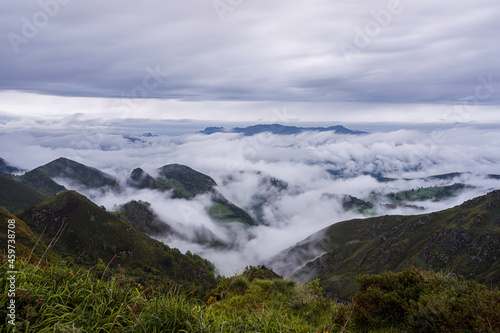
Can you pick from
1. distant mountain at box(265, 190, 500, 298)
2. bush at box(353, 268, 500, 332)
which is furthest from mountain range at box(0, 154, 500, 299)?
bush at box(353, 268, 500, 332)

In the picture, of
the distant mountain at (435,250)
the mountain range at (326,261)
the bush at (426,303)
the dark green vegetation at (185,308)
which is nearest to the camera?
the dark green vegetation at (185,308)

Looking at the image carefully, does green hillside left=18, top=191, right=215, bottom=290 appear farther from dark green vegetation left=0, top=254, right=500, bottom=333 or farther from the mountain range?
dark green vegetation left=0, top=254, right=500, bottom=333

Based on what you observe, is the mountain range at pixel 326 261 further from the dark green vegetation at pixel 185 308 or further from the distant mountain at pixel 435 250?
the dark green vegetation at pixel 185 308

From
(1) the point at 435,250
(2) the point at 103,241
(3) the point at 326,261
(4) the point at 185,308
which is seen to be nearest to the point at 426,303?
(4) the point at 185,308

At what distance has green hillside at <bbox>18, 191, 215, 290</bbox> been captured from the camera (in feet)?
365

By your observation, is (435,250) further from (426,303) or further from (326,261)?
(426,303)

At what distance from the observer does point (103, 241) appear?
11988 centimetres

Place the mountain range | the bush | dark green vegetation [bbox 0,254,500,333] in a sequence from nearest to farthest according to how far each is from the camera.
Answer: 1. dark green vegetation [bbox 0,254,500,333]
2. the bush
3. the mountain range

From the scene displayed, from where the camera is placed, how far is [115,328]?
5.25 meters

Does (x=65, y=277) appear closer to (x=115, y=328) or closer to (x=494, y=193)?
(x=115, y=328)

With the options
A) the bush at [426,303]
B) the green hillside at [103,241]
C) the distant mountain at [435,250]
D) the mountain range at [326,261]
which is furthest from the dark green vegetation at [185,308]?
the distant mountain at [435,250]

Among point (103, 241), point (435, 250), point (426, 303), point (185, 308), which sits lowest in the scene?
point (435, 250)

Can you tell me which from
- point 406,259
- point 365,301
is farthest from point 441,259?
point 365,301

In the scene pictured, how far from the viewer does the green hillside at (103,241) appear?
111312 mm
